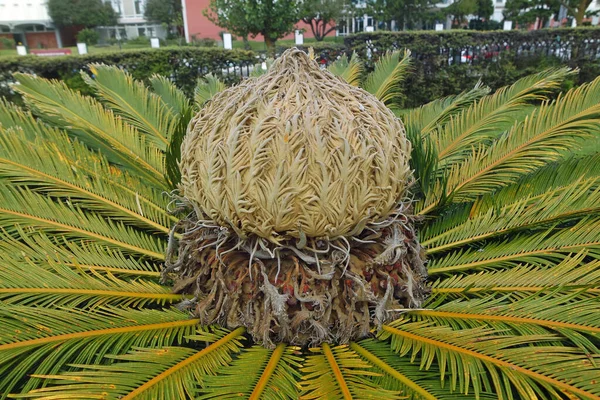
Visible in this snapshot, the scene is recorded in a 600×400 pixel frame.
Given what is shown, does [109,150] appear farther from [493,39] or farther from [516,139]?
[493,39]

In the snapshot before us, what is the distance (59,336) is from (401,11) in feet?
132

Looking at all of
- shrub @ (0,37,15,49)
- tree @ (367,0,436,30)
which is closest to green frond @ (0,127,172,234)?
tree @ (367,0,436,30)

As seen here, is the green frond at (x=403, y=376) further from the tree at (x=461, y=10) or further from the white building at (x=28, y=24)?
the white building at (x=28, y=24)

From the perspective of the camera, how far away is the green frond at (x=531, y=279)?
188 centimetres

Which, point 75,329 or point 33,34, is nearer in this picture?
point 75,329

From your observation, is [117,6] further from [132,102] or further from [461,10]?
[132,102]

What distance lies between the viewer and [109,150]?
2.95 m

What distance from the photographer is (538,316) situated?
1703mm

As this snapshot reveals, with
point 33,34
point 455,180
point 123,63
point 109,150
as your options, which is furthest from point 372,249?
point 33,34

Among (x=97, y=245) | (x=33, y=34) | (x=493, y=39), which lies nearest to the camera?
(x=97, y=245)

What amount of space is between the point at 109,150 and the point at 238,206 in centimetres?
154

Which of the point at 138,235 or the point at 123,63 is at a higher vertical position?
the point at 123,63

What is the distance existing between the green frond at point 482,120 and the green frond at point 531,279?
3.42 ft

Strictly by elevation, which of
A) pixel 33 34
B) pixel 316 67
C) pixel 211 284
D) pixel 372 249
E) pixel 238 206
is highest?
pixel 33 34
